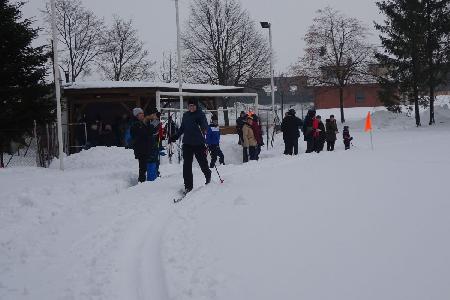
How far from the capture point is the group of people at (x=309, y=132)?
57.2 feet

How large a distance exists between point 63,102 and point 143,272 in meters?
18.7

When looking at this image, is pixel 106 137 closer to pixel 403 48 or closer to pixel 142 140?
pixel 142 140

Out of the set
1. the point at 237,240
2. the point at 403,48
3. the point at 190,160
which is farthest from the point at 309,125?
the point at 403,48

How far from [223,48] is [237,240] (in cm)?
3753

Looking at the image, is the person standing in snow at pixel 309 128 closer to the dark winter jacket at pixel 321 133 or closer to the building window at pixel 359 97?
the dark winter jacket at pixel 321 133

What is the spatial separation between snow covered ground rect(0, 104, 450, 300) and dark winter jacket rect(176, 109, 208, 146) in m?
1.00

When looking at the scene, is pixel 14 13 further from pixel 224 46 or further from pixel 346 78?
pixel 346 78

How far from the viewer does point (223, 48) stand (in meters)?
41.2

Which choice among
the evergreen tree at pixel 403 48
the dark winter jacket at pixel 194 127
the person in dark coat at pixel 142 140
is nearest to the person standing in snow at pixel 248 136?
the person in dark coat at pixel 142 140

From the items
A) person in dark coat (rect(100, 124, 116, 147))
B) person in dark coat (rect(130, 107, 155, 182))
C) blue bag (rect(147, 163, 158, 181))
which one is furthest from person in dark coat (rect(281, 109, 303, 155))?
person in dark coat (rect(100, 124, 116, 147))

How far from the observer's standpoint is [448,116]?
34.3 metres

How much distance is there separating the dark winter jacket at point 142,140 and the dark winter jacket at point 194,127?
1.73 meters

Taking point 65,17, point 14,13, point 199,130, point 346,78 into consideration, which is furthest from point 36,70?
point 346,78

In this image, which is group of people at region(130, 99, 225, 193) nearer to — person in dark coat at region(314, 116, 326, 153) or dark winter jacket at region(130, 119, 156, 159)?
dark winter jacket at region(130, 119, 156, 159)
